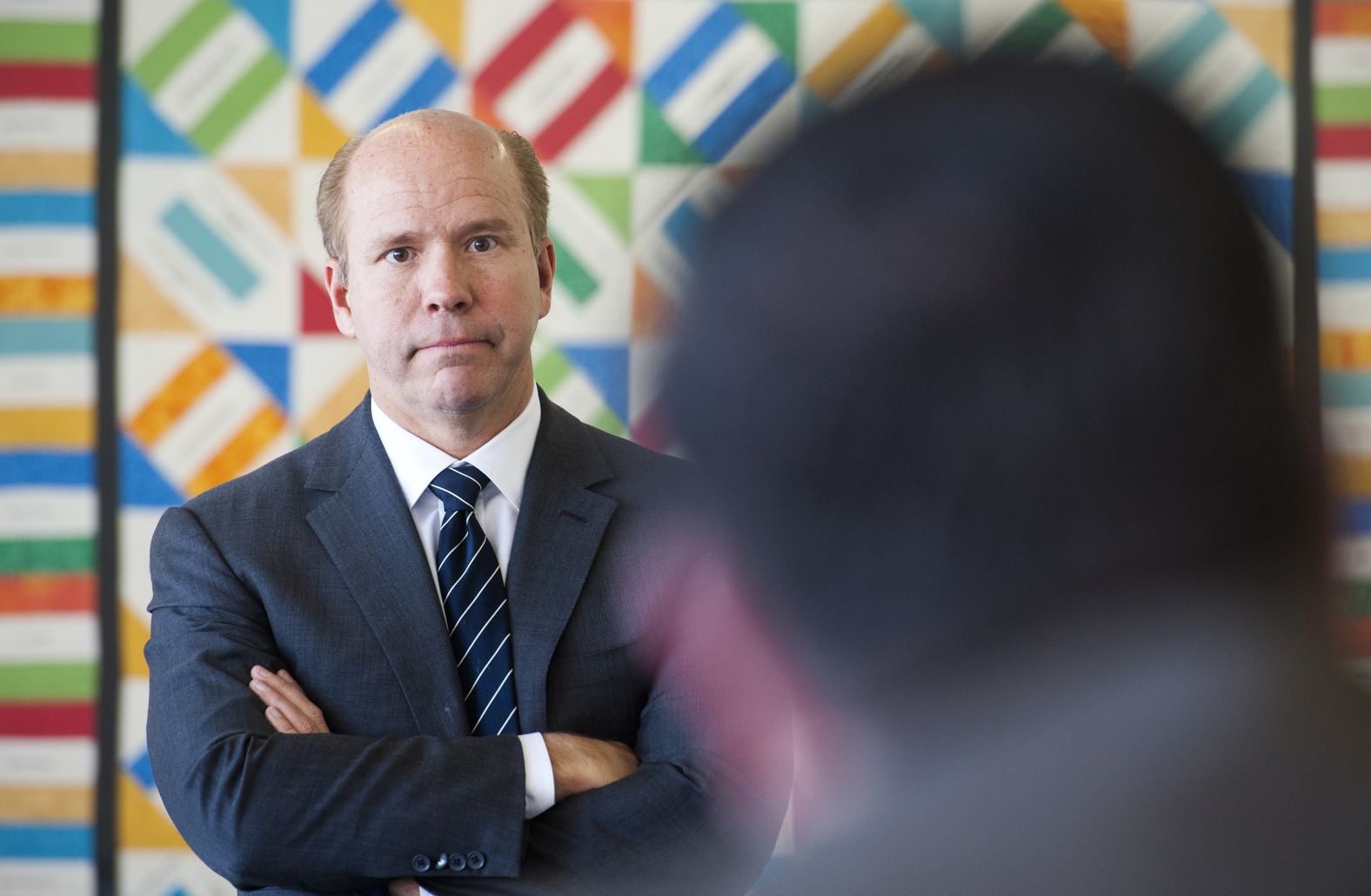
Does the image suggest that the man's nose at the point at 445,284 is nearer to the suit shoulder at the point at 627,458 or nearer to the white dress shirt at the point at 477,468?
the white dress shirt at the point at 477,468

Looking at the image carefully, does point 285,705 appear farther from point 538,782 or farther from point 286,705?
point 538,782

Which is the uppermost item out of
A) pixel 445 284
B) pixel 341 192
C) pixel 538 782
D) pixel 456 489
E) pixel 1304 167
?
pixel 1304 167

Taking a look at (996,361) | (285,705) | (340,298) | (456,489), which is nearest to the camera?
(996,361)

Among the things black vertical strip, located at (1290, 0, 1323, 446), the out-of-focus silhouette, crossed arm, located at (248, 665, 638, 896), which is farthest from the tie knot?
black vertical strip, located at (1290, 0, 1323, 446)

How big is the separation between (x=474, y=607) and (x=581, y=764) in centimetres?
30

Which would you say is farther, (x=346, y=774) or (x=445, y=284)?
(x=445, y=284)

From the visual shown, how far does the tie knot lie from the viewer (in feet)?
6.61

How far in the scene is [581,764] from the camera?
1.79 m

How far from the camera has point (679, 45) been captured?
259 cm

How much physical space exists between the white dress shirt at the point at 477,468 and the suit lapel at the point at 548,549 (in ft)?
0.10

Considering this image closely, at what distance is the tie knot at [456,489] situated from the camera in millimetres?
2014

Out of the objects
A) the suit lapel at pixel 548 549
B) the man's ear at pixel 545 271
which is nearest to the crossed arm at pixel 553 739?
the suit lapel at pixel 548 549

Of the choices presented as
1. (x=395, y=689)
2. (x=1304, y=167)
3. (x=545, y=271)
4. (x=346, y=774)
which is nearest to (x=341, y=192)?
(x=545, y=271)

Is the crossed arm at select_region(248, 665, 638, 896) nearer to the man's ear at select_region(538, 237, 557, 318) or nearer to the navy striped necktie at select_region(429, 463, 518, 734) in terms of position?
the navy striped necktie at select_region(429, 463, 518, 734)
